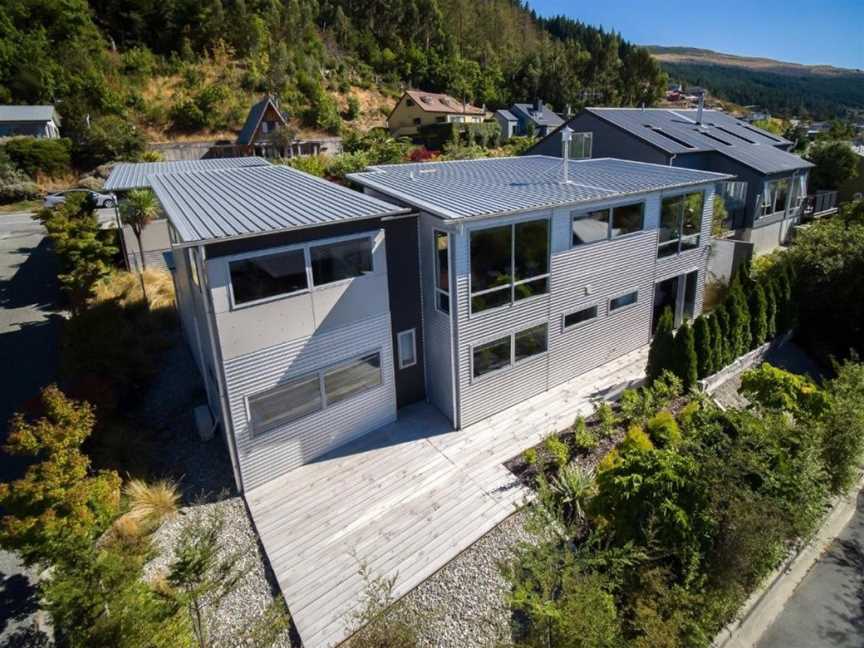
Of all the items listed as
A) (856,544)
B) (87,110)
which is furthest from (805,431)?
(87,110)

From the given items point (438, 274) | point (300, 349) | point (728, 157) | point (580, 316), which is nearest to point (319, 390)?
point (300, 349)

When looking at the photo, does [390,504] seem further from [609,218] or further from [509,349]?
[609,218]

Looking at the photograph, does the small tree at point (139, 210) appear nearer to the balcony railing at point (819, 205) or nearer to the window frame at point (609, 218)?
the window frame at point (609, 218)

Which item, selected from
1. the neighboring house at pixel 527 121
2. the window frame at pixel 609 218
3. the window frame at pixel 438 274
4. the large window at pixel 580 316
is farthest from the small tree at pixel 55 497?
the neighboring house at pixel 527 121

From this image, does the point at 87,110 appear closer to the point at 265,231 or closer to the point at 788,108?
the point at 265,231

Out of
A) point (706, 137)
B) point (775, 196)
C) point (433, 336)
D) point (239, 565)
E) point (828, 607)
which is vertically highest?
point (706, 137)

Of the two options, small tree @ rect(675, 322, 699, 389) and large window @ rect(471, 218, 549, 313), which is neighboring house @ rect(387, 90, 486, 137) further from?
small tree @ rect(675, 322, 699, 389)
